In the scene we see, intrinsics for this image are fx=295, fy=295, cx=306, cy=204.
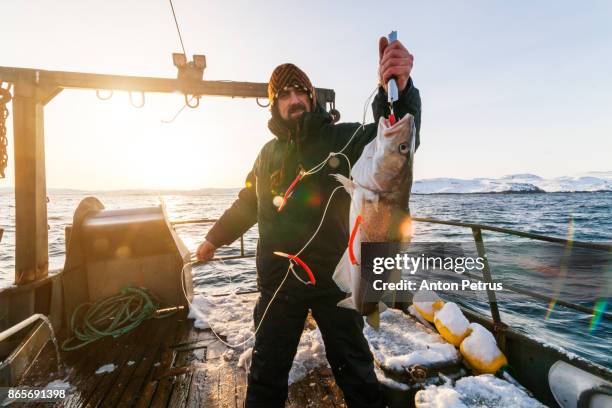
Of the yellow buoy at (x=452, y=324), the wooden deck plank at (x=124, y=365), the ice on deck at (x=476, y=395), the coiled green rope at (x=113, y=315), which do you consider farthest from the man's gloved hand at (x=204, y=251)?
the yellow buoy at (x=452, y=324)

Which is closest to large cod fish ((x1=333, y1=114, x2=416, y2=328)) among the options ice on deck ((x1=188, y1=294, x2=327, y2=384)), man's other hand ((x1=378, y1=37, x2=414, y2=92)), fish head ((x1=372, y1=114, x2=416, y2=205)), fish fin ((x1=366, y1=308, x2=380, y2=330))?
fish head ((x1=372, y1=114, x2=416, y2=205))

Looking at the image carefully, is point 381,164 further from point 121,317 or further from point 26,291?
point 26,291

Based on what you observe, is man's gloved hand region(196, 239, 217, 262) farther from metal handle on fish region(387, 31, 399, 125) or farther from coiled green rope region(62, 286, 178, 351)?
coiled green rope region(62, 286, 178, 351)

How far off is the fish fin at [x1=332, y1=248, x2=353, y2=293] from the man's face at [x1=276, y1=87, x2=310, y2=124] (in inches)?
44.8

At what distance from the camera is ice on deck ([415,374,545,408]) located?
245cm

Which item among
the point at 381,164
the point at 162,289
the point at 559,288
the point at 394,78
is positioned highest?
the point at 394,78

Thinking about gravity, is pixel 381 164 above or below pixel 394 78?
below

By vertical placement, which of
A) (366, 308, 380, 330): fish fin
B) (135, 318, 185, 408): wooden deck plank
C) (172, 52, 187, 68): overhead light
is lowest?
(135, 318, 185, 408): wooden deck plank

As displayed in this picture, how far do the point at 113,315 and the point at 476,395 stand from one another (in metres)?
4.64

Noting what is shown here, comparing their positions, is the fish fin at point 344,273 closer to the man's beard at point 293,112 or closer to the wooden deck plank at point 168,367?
the man's beard at point 293,112

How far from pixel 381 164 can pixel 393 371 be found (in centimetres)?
240

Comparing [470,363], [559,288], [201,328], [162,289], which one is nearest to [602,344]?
[559,288]

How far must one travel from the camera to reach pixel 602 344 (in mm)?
7645

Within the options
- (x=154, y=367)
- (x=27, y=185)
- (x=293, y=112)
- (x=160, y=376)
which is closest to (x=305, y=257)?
(x=293, y=112)
